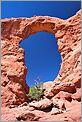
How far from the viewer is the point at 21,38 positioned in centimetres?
1894

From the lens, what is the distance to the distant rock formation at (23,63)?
14.6 m

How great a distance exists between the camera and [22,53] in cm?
1800

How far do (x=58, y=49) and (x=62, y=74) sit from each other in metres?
2.69

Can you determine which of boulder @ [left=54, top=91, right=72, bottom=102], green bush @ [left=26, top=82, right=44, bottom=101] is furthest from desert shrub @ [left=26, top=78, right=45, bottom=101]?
boulder @ [left=54, top=91, right=72, bottom=102]

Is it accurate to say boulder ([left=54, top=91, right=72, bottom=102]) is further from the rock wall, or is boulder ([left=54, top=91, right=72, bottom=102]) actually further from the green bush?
the green bush

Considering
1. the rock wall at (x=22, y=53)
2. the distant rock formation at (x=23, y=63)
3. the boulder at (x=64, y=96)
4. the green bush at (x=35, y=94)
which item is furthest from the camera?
the green bush at (x=35, y=94)

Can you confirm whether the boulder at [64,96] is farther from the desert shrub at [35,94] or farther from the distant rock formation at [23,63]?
the desert shrub at [35,94]

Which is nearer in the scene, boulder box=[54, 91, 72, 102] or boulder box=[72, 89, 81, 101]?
boulder box=[72, 89, 81, 101]

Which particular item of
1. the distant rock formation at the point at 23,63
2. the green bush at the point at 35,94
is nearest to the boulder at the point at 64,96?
the distant rock formation at the point at 23,63

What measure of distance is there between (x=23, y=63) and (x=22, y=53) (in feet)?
3.11

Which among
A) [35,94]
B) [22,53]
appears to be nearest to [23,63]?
[22,53]

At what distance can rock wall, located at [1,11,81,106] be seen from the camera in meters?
15.4

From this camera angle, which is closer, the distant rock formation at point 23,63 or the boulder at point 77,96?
the boulder at point 77,96

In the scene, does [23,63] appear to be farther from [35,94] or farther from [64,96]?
[64,96]
